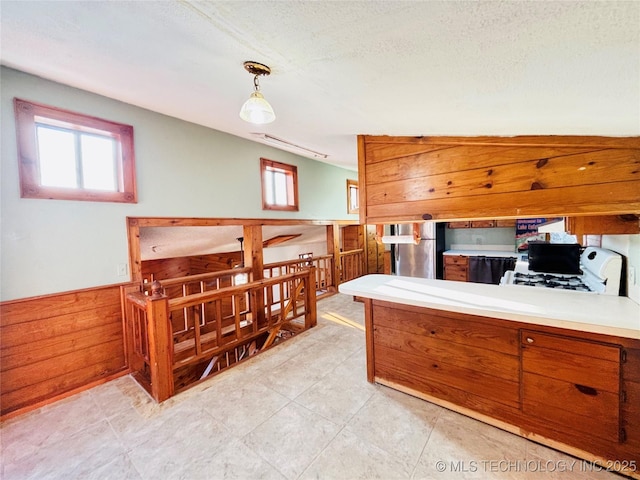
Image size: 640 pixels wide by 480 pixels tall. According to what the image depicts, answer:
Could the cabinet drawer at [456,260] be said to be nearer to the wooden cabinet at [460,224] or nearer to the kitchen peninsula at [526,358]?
the wooden cabinet at [460,224]

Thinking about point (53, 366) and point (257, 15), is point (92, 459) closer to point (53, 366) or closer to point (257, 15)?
point (53, 366)

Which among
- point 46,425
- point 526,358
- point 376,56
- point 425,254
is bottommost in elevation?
point 46,425

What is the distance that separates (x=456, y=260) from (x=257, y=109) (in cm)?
454

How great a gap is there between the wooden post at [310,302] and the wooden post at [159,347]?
186cm

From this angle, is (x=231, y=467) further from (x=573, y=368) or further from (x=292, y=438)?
(x=573, y=368)

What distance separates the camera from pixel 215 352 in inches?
106

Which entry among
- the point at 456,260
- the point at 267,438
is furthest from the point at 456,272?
the point at 267,438

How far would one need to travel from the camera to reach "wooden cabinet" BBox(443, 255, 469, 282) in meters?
4.62

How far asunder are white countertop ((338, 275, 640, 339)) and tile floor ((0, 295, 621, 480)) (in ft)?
2.79

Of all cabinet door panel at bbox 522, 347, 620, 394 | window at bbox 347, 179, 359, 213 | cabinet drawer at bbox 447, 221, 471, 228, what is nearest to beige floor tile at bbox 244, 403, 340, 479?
cabinet door panel at bbox 522, 347, 620, 394

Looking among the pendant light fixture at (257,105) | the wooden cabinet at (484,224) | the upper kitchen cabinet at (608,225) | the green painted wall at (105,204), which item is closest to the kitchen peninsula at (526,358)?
the upper kitchen cabinet at (608,225)

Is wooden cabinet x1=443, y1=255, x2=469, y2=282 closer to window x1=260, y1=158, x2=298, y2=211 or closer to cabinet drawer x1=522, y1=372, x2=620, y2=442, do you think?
window x1=260, y1=158, x2=298, y2=211

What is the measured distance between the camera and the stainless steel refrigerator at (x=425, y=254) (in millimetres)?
4840

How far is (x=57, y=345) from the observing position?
7.36 ft
